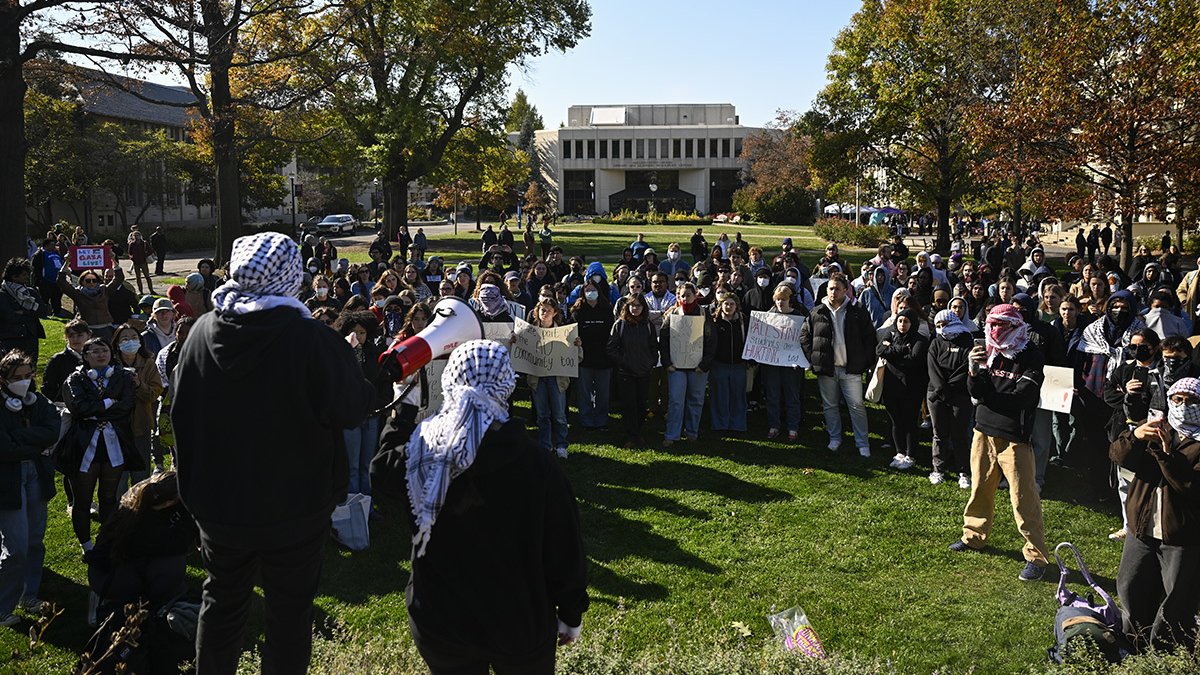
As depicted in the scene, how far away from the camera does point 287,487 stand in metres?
3.42

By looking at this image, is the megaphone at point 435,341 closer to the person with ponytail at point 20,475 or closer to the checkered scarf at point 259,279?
the checkered scarf at point 259,279

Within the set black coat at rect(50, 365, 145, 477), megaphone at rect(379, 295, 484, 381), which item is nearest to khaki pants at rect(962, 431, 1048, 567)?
megaphone at rect(379, 295, 484, 381)

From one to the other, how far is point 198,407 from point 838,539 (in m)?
5.79

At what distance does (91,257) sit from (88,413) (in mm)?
13529

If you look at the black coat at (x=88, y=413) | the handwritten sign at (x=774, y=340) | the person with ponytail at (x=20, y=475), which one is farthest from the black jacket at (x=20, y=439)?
the handwritten sign at (x=774, y=340)

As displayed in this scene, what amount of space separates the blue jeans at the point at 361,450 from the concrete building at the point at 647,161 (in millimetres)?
91968

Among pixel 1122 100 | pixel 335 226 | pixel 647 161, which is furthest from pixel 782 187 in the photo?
pixel 1122 100

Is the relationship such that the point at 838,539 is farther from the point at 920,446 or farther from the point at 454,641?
the point at 454,641

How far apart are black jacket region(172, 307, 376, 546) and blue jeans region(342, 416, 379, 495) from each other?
460 centimetres

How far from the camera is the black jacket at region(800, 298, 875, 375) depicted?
33.2ft

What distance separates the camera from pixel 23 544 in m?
5.88

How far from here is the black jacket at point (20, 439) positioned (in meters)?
5.73

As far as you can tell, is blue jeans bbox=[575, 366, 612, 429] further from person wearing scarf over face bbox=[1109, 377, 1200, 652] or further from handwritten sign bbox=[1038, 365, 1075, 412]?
person wearing scarf over face bbox=[1109, 377, 1200, 652]

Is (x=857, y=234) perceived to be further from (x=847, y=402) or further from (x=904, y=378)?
(x=904, y=378)
